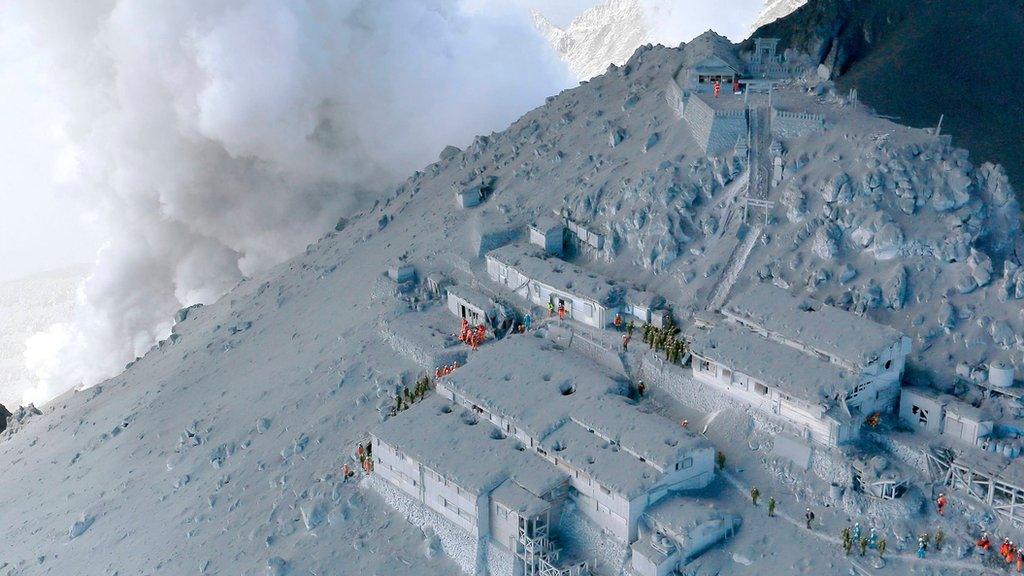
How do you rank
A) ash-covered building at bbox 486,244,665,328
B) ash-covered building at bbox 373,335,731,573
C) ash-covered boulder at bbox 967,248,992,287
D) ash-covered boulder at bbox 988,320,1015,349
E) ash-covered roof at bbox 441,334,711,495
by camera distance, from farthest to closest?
ash-covered building at bbox 486,244,665,328 < ash-covered boulder at bbox 967,248,992,287 < ash-covered boulder at bbox 988,320,1015,349 < ash-covered roof at bbox 441,334,711,495 < ash-covered building at bbox 373,335,731,573

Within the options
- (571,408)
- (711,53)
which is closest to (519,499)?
(571,408)

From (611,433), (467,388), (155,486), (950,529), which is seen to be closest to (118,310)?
(155,486)

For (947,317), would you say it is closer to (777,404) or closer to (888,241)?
(888,241)

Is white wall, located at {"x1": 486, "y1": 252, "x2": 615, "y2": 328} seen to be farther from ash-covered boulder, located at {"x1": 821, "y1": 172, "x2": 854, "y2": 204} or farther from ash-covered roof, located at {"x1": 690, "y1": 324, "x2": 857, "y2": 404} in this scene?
ash-covered boulder, located at {"x1": 821, "y1": 172, "x2": 854, "y2": 204}

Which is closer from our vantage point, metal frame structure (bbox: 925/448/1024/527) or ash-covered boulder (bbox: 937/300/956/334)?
metal frame structure (bbox: 925/448/1024/527)

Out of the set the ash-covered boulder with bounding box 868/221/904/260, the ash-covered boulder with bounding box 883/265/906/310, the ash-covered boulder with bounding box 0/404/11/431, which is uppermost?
the ash-covered boulder with bounding box 868/221/904/260

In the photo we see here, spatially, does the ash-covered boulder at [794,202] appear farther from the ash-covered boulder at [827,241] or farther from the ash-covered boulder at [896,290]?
the ash-covered boulder at [896,290]

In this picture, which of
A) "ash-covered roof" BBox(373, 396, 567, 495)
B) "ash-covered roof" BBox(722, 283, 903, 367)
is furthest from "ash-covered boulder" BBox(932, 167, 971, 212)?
"ash-covered roof" BBox(373, 396, 567, 495)
